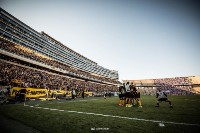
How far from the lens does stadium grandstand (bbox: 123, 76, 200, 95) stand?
68.7 meters

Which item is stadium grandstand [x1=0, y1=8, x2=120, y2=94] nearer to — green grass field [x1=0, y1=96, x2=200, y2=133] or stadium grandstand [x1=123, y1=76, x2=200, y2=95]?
green grass field [x1=0, y1=96, x2=200, y2=133]

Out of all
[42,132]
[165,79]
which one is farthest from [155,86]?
[42,132]

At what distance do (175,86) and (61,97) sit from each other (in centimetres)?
6667

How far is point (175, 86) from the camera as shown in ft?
240

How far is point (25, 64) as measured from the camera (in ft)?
128

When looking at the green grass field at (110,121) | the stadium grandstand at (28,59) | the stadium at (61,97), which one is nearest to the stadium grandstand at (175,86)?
the stadium at (61,97)

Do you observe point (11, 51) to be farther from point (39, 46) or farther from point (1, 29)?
point (39, 46)

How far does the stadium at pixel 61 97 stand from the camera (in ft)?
17.9

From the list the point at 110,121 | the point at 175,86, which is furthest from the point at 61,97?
the point at 175,86

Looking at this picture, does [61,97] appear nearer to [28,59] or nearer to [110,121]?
[110,121]

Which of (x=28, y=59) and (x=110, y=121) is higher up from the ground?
(x=28, y=59)

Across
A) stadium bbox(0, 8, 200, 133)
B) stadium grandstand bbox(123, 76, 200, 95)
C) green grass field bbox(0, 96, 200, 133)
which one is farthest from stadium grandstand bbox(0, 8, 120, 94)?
stadium grandstand bbox(123, 76, 200, 95)

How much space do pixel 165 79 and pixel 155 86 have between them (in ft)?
26.4

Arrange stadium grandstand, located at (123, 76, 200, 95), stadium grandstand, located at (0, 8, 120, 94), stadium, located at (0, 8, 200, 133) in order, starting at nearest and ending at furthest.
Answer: stadium, located at (0, 8, 200, 133), stadium grandstand, located at (0, 8, 120, 94), stadium grandstand, located at (123, 76, 200, 95)
